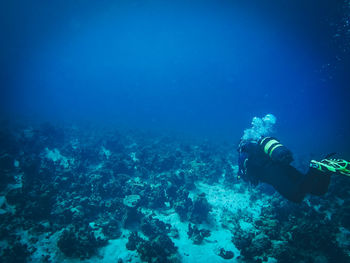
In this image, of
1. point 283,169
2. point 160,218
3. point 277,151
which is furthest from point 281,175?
point 160,218

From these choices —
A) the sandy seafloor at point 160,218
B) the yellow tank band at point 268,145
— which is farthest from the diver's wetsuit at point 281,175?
the sandy seafloor at point 160,218

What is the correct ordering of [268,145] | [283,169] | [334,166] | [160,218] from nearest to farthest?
[334,166] < [268,145] < [283,169] < [160,218]

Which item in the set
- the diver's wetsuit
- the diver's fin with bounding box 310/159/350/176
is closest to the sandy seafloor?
the diver's wetsuit

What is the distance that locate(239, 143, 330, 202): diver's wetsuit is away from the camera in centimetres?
495

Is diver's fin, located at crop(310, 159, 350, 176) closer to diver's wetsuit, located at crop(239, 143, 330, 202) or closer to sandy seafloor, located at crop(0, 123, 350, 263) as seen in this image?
diver's wetsuit, located at crop(239, 143, 330, 202)

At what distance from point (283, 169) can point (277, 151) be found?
2.66 ft

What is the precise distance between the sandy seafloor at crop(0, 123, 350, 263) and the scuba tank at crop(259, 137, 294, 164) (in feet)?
12.2

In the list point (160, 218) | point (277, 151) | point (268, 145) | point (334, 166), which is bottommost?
point (334, 166)

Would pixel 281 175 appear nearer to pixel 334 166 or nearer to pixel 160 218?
Answer: pixel 334 166

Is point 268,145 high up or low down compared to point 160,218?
up

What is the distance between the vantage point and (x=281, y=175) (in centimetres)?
530

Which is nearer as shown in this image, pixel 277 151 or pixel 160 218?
pixel 277 151

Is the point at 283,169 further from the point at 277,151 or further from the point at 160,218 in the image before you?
the point at 160,218

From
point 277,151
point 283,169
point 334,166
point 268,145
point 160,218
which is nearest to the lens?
point 334,166
